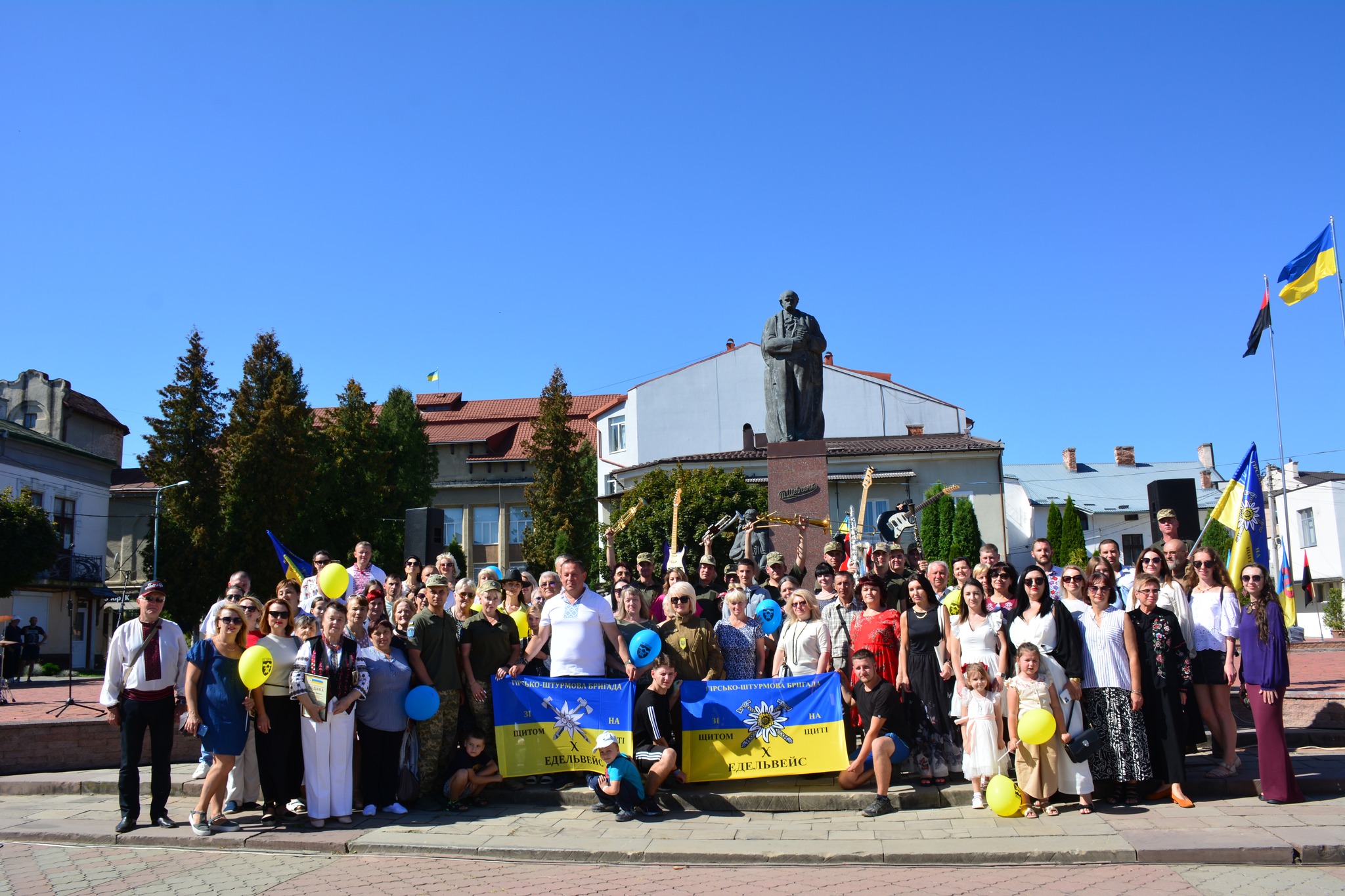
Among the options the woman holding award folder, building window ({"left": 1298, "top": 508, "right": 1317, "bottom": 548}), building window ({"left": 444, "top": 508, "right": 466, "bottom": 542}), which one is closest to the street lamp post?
building window ({"left": 444, "top": 508, "right": 466, "bottom": 542})

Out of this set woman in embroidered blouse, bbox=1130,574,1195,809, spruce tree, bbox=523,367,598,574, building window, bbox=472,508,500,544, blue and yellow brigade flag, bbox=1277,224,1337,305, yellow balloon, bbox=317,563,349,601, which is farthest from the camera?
building window, bbox=472,508,500,544

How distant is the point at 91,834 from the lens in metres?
8.07

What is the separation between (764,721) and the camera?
8.55 meters

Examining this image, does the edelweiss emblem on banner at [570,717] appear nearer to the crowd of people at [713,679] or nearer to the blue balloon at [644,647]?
the crowd of people at [713,679]

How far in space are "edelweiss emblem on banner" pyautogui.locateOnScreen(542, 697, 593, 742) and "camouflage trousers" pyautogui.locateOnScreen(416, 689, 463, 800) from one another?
33.2 inches

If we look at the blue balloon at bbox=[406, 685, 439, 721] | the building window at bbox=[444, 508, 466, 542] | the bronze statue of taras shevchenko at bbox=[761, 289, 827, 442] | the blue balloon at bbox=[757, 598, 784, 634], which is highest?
the building window at bbox=[444, 508, 466, 542]

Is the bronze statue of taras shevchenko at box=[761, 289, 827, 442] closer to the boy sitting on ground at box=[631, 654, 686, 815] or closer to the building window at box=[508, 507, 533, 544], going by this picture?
the boy sitting on ground at box=[631, 654, 686, 815]

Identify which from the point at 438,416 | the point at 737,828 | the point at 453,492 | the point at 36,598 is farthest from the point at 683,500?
the point at 438,416

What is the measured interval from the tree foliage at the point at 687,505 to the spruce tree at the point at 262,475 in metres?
13.9

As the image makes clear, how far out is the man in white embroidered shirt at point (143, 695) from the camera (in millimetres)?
8164

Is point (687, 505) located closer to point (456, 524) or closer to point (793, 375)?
point (793, 375)

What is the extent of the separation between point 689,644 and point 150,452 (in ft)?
132

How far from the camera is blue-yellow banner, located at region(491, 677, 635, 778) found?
866 centimetres

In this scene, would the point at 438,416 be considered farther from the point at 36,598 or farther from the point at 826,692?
the point at 826,692
